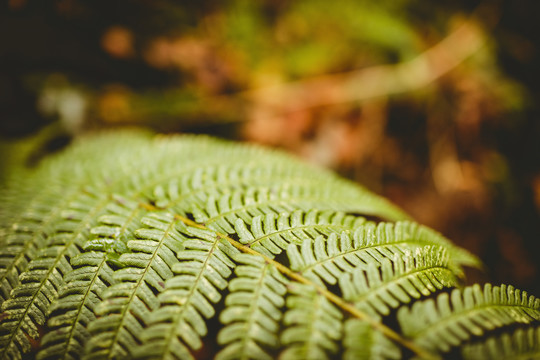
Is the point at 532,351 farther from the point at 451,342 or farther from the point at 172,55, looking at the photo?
the point at 172,55

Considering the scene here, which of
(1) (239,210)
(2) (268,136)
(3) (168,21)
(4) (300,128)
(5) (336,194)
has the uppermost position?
(3) (168,21)

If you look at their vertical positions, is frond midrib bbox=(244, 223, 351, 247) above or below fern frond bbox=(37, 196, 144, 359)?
above

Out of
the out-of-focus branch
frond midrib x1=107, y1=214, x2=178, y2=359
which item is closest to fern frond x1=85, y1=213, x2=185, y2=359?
frond midrib x1=107, y1=214, x2=178, y2=359

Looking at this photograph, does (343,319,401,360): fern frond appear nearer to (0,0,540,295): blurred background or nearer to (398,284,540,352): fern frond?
(398,284,540,352): fern frond

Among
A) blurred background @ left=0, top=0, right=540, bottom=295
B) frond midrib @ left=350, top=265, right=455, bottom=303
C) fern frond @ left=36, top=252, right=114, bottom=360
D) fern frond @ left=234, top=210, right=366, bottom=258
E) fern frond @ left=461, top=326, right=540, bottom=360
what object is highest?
blurred background @ left=0, top=0, right=540, bottom=295

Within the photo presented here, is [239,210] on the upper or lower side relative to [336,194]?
lower

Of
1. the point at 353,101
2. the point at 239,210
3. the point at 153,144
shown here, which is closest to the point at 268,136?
the point at 353,101

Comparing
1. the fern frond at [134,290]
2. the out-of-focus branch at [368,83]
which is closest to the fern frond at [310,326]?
the fern frond at [134,290]

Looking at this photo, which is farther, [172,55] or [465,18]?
[465,18]
